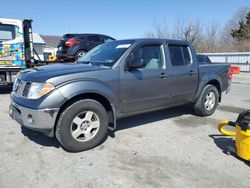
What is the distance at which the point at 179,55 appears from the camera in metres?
5.30

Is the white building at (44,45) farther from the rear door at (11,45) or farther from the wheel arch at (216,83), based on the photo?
the wheel arch at (216,83)

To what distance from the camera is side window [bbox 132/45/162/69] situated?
451cm

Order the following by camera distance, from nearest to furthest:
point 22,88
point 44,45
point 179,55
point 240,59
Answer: point 22,88 < point 179,55 < point 240,59 < point 44,45

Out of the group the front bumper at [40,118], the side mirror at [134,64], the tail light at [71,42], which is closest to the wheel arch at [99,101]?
the front bumper at [40,118]

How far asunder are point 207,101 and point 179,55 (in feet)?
4.92

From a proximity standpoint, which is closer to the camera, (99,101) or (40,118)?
(40,118)

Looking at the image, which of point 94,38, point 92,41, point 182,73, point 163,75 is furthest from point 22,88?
point 94,38

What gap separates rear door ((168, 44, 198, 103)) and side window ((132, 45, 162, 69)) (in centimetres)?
30

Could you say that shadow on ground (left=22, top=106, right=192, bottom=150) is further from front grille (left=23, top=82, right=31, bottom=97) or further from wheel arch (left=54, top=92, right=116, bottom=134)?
front grille (left=23, top=82, right=31, bottom=97)

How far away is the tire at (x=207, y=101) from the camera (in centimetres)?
580

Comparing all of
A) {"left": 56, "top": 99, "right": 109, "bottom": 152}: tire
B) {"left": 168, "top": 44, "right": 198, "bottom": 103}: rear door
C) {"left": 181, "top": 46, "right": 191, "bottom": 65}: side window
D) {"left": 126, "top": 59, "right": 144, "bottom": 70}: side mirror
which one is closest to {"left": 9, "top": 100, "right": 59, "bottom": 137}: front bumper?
{"left": 56, "top": 99, "right": 109, "bottom": 152}: tire

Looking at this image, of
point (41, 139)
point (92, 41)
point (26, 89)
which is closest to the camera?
point (26, 89)

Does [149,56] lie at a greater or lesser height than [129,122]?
greater

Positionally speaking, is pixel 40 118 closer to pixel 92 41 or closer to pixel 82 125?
pixel 82 125
